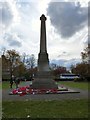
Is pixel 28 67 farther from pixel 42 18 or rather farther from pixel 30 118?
pixel 30 118

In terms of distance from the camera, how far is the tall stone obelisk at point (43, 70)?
35.2 meters

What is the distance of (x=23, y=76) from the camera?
108m

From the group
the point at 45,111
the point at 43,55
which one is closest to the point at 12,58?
the point at 43,55

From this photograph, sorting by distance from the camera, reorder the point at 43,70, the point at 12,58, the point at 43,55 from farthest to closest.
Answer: the point at 12,58, the point at 43,55, the point at 43,70

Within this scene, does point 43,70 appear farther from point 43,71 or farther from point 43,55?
point 43,55

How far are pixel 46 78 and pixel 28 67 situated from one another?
260 feet

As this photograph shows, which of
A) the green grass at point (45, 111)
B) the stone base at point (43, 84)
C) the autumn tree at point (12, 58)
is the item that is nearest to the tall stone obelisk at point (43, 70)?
the stone base at point (43, 84)

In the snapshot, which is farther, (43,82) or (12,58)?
(12,58)

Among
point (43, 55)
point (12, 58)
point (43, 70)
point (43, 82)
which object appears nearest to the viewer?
point (43, 82)

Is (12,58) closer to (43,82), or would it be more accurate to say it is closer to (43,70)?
(43,70)

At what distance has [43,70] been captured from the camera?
37.4 meters

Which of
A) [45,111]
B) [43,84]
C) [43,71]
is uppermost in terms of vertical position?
[43,71]

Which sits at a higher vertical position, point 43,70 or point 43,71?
point 43,70

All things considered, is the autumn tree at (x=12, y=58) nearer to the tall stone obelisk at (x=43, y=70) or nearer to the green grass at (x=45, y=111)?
the tall stone obelisk at (x=43, y=70)
